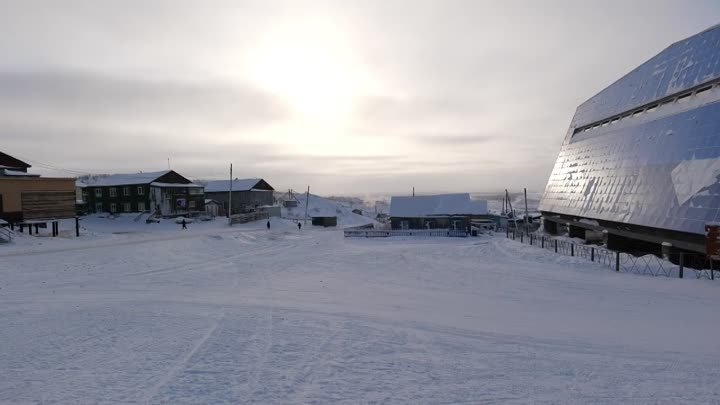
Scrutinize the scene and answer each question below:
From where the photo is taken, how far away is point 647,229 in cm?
2403

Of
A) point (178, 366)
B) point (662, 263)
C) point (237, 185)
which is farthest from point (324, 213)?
point (178, 366)

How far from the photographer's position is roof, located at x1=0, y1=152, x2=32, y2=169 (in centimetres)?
4126

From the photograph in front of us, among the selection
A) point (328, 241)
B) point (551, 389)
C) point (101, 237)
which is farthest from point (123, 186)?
point (551, 389)

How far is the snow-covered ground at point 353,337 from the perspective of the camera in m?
7.21

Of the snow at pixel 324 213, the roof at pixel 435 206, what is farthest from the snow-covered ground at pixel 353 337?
the snow at pixel 324 213

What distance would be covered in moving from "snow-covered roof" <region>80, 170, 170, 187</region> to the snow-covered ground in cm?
3531

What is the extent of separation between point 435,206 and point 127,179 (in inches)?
1699

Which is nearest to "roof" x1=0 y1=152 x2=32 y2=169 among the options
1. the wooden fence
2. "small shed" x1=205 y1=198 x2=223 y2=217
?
the wooden fence

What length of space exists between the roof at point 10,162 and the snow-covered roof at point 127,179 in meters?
12.9

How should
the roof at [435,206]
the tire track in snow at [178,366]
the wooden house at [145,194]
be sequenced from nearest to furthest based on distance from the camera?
the tire track in snow at [178,366] < the wooden house at [145,194] < the roof at [435,206]

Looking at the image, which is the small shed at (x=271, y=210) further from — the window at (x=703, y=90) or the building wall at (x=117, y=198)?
the window at (x=703, y=90)

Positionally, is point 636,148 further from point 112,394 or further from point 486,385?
point 112,394

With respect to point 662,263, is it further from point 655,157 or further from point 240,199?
point 240,199

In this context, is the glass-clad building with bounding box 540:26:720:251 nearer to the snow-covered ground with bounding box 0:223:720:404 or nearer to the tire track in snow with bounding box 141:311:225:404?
the snow-covered ground with bounding box 0:223:720:404
